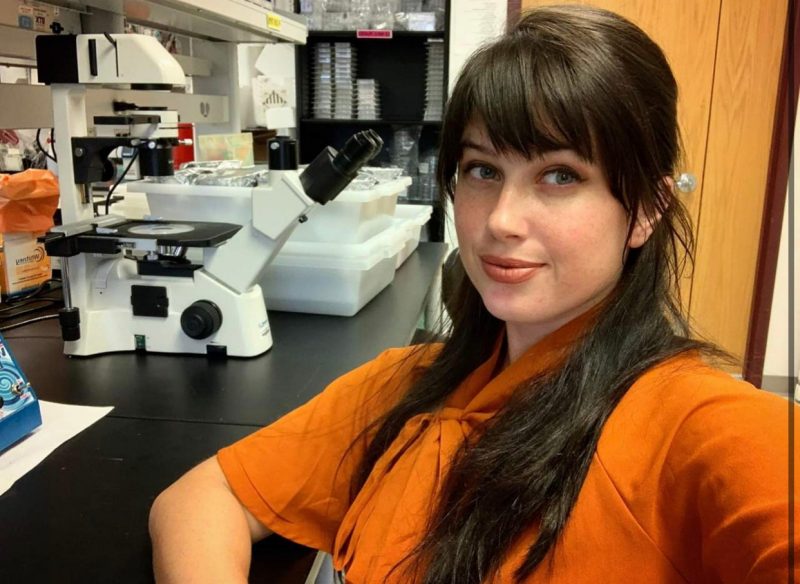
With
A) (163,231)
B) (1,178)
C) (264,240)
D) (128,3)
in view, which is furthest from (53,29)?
(264,240)

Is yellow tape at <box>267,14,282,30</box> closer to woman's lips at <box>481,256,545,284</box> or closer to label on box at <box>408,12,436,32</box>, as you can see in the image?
label on box at <box>408,12,436,32</box>

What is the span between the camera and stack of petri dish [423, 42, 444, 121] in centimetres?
317

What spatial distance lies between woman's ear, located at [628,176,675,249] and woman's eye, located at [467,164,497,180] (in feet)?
0.52

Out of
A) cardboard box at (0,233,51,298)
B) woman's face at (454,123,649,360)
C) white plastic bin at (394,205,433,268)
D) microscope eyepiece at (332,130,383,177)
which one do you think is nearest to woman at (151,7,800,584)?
woman's face at (454,123,649,360)

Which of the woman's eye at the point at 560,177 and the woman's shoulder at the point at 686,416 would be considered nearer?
the woman's shoulder at the point at 686,416

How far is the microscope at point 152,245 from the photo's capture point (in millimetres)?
1238

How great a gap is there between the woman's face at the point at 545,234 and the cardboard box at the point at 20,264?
4.30 feet

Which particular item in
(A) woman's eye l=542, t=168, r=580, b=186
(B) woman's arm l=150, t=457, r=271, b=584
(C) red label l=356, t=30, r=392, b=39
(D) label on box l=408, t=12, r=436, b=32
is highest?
(D) label on box l=408, t=12, r=436, b=32

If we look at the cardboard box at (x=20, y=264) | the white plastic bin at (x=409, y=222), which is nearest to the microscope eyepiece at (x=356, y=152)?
the white plastic bin at (x=409, y=222)

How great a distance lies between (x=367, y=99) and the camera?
3262 millimetres

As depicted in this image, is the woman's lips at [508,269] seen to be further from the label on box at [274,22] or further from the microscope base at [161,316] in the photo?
the label on box at [274,22]

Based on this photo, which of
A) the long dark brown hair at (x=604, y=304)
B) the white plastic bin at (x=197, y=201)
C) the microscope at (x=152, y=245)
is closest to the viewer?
the long dark brown hair at (x=604, y=304)

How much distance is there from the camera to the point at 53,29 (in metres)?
1.47

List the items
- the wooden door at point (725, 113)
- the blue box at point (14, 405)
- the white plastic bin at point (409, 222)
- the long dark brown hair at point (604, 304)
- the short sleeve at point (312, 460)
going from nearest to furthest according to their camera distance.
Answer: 1. the long dark brown hair at point (604, 304)
2. the short sleeve at point (312, 460)
3. the blue box at point (14, 405)
4. the white plastic bin at point (409, 222)
5. the wooden door at point (725, 113)
